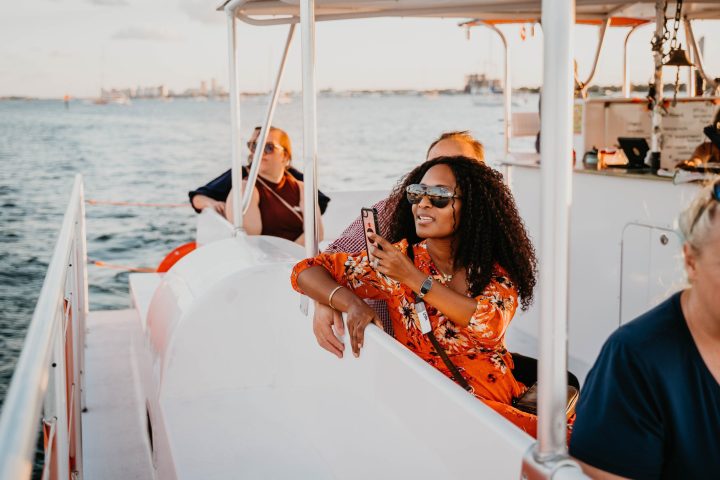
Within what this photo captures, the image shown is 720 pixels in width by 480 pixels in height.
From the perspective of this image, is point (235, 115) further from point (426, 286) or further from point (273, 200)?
point (426, 286)

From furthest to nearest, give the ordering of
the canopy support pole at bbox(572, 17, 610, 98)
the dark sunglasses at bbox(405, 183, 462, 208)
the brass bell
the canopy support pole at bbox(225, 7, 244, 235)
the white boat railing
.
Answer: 1. the canopy support pole at bbox(572, 17, 610, 98)
2. the brass bell
3. the canopy support pole at bbox(225, 7, 244, 235)
4. the dark sunglasses at bbox(405, 183, 462, 208)
5. the white boat railing

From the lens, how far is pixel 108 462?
3.49m

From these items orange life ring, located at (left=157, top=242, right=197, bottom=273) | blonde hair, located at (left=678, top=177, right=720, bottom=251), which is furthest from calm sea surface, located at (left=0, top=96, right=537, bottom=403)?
blonde hair, located at (left=678, top=177, right=720, bottom=251)

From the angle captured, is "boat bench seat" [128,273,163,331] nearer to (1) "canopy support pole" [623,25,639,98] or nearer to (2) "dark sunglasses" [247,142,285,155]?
(2) "dark sunglasses" [247,142,285,155]

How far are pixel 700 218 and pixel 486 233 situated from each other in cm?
98

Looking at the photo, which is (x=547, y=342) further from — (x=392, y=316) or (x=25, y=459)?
(x=392, y=316)

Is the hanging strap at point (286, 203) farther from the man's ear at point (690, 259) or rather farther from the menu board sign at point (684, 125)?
the man's ear at point (690, 259)

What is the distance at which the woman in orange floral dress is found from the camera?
2.11 metres

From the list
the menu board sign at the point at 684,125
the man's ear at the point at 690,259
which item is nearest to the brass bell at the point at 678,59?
the menu board sign at the point at 684,125

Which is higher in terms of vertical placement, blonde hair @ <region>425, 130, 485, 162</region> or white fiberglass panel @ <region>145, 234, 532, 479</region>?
blonde hair @ <region>425, 130, 485, 162</region>

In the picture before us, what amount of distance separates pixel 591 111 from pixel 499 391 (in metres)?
3.14

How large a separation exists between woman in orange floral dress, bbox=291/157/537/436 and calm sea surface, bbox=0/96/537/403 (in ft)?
15.2

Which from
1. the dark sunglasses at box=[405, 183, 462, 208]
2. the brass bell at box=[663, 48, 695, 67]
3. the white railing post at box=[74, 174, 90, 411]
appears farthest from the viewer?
the brass bell at box=[663, 48, 695, 67]

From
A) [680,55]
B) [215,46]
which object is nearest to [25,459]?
[680,55]
